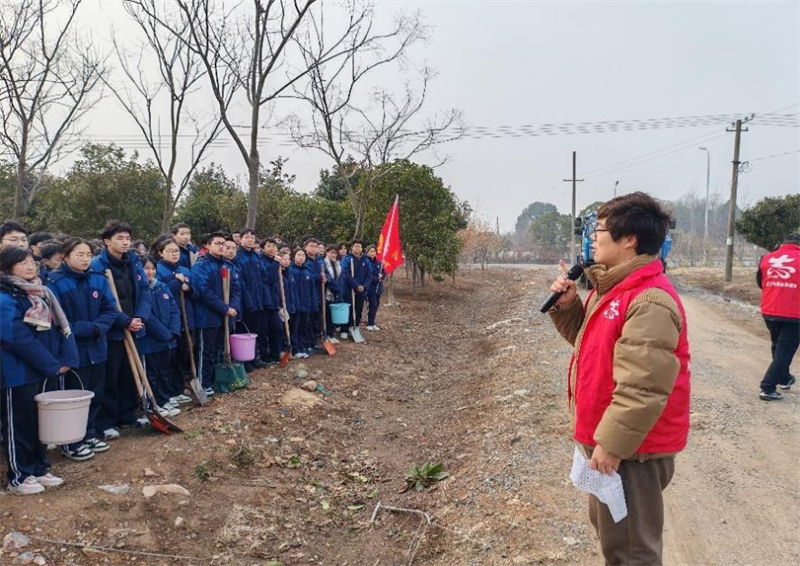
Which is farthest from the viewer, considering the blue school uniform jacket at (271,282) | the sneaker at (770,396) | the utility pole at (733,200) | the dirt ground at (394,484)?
the utility pole at (733,200)

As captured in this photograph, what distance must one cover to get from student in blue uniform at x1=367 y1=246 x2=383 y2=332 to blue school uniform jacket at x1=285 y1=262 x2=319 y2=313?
2.59m

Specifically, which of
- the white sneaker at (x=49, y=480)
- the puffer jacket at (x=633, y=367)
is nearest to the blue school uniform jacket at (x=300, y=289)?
the white sneaker at (x=49, y=480)

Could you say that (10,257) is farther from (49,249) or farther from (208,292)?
(208,292)

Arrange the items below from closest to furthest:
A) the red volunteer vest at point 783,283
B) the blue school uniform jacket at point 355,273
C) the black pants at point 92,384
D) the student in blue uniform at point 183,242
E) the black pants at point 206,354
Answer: the black pants at point 92,384 < the red volunteer vest at point 783,283 < the black pants at point 206,354 < the student in blue uniform at point 183,242 < the blue school uniform jacket at point 355,273

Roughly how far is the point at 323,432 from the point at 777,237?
21239 millimetres

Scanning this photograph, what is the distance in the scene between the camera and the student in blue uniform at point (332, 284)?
10500 millimetres

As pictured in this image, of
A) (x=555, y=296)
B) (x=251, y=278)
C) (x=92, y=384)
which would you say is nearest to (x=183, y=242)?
(x=251, y=278)

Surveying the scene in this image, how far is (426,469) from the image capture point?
17.5 ft

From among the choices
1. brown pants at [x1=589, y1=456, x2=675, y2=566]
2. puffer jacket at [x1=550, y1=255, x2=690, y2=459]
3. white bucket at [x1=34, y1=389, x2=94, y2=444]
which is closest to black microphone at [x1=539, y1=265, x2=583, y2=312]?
puffer jacket at [x1=550, y1=255, x2=690, y2=459]

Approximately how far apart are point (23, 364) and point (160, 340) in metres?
1.92

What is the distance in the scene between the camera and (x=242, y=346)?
7.20 metres

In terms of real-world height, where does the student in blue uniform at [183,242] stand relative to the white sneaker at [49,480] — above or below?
above

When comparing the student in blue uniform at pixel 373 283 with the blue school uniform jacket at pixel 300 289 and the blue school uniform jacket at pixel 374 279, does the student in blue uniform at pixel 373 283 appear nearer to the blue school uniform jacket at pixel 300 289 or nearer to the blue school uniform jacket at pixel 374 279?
the blue school uniform jacket at pixel 374 279

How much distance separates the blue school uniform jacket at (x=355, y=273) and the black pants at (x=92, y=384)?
6331mm
